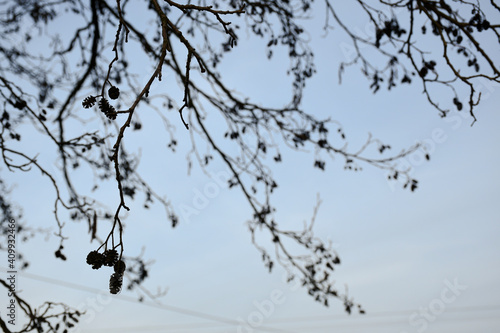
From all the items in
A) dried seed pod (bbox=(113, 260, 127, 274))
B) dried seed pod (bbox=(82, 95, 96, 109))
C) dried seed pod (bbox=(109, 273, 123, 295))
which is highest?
dried seed pod (bbox=(82, 95, 96, 109))

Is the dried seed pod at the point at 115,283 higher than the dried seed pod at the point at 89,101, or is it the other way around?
the dried seed pod at the point at 89,101

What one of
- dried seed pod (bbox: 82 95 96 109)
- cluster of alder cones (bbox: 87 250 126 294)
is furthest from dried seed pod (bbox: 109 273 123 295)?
dried seed pod (bbox: 82 95 96 109)

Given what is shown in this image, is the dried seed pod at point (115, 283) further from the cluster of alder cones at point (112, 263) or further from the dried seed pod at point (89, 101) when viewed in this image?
the dried seed pod at point (89, 101)

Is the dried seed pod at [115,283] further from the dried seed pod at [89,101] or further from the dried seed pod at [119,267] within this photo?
the dried seed pod at [89,101]

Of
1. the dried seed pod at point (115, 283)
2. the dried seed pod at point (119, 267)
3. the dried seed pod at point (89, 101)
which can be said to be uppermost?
the dried seed pod at point (89, 101)

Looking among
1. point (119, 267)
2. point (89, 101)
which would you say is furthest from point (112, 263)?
point (89, 101)

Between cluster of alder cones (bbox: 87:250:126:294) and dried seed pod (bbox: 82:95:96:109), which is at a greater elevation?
dried seed pod (bbox: 82:95:96:109)

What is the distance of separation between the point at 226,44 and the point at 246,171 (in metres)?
1.29

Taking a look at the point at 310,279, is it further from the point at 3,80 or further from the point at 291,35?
the point at 3,80

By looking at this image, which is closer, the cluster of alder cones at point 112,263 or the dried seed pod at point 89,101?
the cluster of alder cones at point 112,263

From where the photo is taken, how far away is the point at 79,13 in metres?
5.17

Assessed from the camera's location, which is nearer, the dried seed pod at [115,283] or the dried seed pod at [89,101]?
the dried seed pod at [115,283]

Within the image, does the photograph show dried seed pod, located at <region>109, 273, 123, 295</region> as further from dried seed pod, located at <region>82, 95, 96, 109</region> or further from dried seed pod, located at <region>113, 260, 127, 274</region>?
dried seed pod, located at <region>82, 95, 96, 109</region>

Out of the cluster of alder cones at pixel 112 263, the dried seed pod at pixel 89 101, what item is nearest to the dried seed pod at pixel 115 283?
the cluster of alder cones at pixel 112 263
